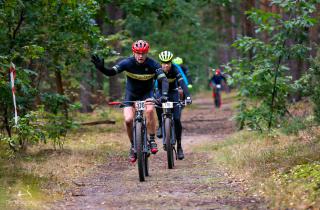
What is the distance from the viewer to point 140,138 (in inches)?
408

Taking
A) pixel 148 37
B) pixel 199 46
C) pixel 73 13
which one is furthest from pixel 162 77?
pixel 199 46

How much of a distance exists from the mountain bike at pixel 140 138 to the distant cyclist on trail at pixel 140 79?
10.4 inches

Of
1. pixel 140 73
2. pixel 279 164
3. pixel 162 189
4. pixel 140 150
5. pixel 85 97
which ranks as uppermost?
pixel 140 73

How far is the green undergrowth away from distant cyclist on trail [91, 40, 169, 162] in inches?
64.6

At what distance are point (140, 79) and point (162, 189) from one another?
8.71ft

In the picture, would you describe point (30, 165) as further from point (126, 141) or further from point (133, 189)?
point (126, 141)

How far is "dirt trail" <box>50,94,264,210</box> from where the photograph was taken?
800 cm

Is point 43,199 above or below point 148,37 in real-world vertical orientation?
below

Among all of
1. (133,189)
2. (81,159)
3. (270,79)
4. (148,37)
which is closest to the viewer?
(133,189)

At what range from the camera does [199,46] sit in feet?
137

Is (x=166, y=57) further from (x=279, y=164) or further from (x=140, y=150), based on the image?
(x=279, y=164)

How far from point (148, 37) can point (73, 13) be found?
848 inches

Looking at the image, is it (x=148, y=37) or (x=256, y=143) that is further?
(x=148, y=37)

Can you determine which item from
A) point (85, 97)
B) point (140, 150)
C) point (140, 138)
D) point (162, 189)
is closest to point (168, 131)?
point (140, 138)
